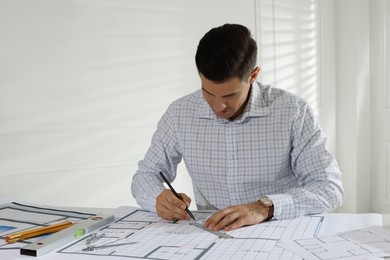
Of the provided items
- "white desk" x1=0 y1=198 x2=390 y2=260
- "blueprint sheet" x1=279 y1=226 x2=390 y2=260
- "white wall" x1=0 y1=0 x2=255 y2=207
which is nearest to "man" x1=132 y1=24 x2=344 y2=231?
"white desk" x1=0 y1=198 x2=390 y2=260

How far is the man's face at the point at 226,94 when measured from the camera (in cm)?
195

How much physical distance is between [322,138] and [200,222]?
0.58 metres

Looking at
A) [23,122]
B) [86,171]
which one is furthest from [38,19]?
[86,171]

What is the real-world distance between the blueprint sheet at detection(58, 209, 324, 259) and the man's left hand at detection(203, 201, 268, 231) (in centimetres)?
2

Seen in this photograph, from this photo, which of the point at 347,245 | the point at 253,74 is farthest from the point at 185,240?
the point at 253,74

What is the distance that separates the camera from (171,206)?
191cm

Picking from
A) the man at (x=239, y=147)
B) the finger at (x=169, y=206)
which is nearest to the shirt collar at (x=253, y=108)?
the man at (x=239, y=147)

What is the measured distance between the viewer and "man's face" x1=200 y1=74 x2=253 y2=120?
76.8 inches

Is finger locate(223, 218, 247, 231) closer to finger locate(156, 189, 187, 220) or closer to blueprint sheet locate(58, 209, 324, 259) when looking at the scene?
blueprint sheet locate(58, 209, 324, 259)

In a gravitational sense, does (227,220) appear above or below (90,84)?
below

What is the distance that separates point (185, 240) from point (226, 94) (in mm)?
556

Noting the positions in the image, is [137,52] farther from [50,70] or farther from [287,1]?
[287,1]

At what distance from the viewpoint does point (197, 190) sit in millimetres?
2299

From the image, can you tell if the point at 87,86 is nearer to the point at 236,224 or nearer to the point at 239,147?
the point at 239,147
